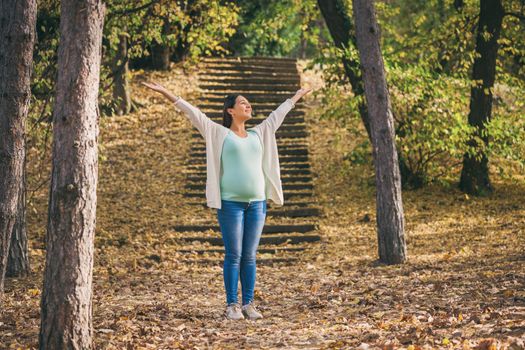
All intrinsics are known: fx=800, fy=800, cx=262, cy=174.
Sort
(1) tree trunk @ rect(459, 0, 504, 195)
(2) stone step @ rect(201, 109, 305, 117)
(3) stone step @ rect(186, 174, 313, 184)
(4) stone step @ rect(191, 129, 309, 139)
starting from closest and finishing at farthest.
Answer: (1) tree trunk @ rect(459, 0, 504, 195)
(3) stone step @ rect(186, 174, 313, 184)
(4) stone step @ rect(191, 129, 309, 139)
(2) stone step @ rect(201, 109, 305, 117)

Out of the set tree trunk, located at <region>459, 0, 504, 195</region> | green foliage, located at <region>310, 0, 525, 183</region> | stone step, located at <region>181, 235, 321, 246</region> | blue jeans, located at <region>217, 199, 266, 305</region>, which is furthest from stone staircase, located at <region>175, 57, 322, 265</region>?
blue jeans, located at <region>217, 199, 266, 305</region>

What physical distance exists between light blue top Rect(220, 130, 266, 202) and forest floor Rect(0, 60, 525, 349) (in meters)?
1.20

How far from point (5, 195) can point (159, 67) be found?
19.2 metres

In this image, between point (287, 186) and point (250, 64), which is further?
point (250, 64)

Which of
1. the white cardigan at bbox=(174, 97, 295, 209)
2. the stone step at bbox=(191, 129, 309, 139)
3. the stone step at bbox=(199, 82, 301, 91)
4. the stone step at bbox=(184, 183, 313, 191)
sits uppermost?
the stone step at bbox=(199, 82, 301, 91)

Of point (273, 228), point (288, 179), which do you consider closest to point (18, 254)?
point (273, 228)

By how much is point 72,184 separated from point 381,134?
5.97 metres

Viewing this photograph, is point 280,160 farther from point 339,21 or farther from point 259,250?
point 259,250

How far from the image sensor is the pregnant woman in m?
7.12

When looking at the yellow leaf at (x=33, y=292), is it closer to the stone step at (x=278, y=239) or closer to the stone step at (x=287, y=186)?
the stone step at (x=278, y=239)

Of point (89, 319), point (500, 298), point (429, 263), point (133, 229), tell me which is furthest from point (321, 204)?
point (89, 319)

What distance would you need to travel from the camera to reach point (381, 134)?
10656 mm

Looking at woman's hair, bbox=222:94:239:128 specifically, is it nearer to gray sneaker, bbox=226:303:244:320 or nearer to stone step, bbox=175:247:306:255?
gray sneaker, bbox=226:303:244:320

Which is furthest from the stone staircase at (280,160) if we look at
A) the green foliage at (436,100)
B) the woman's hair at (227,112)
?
the woman's hair at (227,112)
